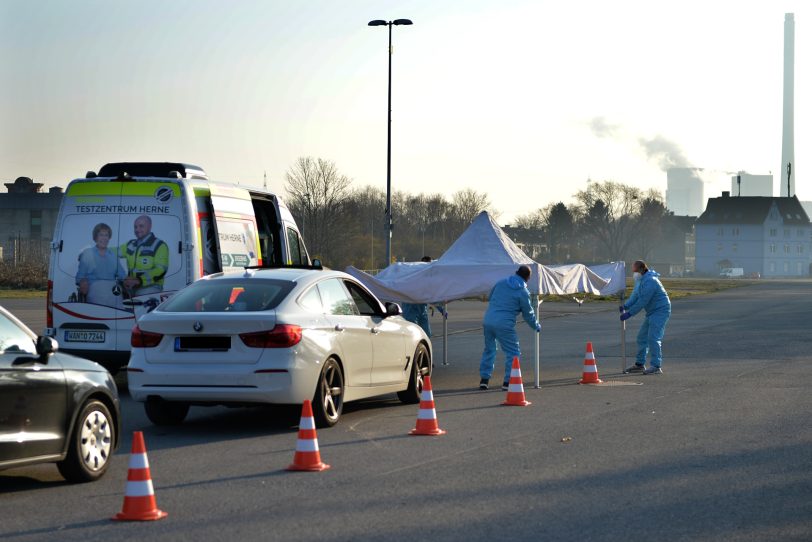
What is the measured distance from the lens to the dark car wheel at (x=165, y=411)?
12.5 m

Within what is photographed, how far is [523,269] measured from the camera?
1725 cm

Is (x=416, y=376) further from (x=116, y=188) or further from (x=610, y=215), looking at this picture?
(x=610, y=215)

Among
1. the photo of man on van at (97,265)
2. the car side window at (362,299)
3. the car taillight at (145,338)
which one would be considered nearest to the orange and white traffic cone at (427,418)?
the car side window at (362,299)

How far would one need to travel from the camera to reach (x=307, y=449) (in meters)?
9.71

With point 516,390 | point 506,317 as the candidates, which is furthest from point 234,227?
point 516,390

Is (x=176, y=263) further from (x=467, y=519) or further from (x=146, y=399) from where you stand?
(x=467, y=519)

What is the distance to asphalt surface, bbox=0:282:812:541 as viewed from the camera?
7484 mm

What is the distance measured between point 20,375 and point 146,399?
3760mm

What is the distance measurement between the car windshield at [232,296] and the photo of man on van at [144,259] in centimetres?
260

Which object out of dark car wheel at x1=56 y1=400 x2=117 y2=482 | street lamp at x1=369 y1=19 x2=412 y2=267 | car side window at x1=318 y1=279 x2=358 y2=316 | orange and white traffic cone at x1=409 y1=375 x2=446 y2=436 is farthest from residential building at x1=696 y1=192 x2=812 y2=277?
dark car wheel at x1=56 y1=400 x2=117 y2=482

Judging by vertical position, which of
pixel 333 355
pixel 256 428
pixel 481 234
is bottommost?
pixel 256 428

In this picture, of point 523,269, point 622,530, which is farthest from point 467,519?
point 523,269

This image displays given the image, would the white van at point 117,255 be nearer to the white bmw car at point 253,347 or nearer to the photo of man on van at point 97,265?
the photo of man on van at point 97,265

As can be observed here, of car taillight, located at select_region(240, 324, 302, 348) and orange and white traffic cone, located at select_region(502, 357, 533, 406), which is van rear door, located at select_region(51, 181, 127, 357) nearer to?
car taillight, located at select_region(240, 324, 302, 348)
